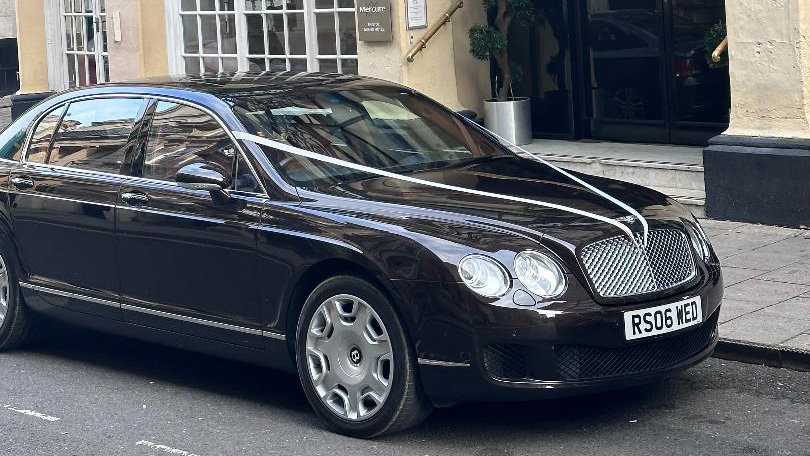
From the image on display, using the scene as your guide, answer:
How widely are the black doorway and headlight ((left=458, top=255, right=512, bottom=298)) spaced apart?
21.7 feet

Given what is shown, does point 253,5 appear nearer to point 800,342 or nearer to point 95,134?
point 95,134

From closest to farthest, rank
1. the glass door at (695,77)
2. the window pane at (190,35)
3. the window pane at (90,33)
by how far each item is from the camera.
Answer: the glass door at (695,77), the window pane at (190,35), the window pane at (90,33)

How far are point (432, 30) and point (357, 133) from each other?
7.03m

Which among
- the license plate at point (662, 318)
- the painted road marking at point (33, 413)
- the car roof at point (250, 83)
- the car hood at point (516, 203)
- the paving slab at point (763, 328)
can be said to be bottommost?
the painted road marking at point (33, 413)

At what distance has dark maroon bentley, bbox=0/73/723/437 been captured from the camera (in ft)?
19.1

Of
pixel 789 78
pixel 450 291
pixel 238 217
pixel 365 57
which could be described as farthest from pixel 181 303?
pixel 365 57

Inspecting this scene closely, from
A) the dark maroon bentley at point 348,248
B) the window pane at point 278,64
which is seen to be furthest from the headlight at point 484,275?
the window pane at point 278,64

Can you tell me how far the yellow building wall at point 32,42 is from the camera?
67.4ft

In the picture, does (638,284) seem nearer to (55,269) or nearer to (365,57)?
(55,269)

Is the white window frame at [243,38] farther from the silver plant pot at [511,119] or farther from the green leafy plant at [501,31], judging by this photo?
the silver plant pot at [511,119]

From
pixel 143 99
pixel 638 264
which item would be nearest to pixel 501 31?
pixel 143 99

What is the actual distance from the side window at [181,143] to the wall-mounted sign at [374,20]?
263 inches

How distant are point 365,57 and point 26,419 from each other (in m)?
7.98

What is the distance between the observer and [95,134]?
7.75 m
